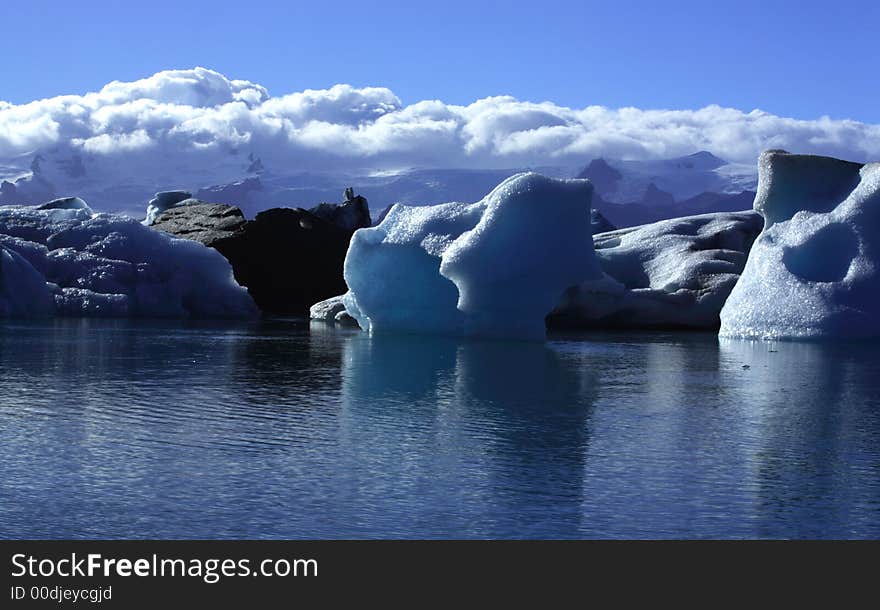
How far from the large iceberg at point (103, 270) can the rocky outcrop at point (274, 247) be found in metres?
8.54

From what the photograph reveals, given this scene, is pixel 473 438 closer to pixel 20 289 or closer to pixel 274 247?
pixel 20 289

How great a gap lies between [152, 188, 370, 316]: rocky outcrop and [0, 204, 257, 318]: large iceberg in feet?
28.0

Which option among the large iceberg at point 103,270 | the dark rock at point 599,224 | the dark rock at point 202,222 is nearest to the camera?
the large iceberg at point 103,270

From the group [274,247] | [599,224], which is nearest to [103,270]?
[274,247]

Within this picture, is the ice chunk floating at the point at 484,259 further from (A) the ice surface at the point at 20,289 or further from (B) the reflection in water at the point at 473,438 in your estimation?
(A) the ice surface at the point at 20,289

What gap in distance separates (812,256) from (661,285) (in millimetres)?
7741

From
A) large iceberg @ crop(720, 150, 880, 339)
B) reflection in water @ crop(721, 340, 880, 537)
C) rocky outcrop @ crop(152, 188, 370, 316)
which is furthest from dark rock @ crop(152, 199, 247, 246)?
reflection in water @ crop(721, 340, 880, 537)

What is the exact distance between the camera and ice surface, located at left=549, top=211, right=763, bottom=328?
25.5m

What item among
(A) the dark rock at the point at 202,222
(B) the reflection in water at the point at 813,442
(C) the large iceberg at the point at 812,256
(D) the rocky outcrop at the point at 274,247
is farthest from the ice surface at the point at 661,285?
(A) the dark rock at the point at 202,222

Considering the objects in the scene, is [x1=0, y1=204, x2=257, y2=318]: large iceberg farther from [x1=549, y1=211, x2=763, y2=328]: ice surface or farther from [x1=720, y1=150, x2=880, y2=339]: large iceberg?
[x1=720, y1=150, x2=880, y2=339]: large iceberg

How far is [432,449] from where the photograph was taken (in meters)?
6.89

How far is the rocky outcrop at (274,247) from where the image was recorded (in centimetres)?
3678
